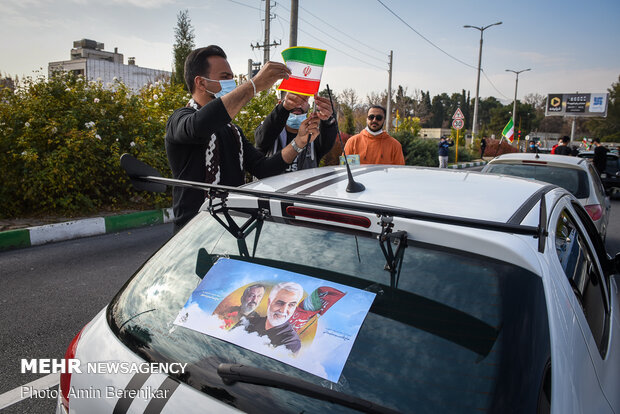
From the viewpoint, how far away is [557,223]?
5.02ft

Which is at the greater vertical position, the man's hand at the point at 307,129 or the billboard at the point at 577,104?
the billboard at the point at 577,104

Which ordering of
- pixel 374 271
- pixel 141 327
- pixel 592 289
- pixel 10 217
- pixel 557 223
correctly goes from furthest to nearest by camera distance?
pixel 10 217 → pixel 592 289 → pixel 557 223 → pixel 141 327 → pixel 374 271

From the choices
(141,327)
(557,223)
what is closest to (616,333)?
(557,223)

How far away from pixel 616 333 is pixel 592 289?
22cm

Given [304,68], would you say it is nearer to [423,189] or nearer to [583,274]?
[423,189]

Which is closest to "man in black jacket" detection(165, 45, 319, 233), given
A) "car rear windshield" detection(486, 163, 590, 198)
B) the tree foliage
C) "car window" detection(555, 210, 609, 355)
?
"car window" detection(555, 210, 609, 355)

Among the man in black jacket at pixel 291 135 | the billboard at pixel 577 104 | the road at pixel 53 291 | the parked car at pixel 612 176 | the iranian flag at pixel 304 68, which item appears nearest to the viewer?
the iranian flag at pixel 304 68

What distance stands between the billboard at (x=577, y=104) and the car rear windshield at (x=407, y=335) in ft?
246

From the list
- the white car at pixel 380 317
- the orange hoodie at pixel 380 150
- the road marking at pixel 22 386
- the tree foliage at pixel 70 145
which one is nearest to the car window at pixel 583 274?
the white car at pixel 380 317

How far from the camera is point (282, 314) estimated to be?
1233mm

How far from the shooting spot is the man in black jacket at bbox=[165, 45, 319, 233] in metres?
2.07

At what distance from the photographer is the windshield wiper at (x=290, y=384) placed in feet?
3.32

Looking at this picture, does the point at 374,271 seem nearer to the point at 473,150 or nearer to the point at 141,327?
the point at 141,327

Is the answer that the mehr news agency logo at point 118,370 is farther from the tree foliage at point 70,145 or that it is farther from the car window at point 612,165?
the car window at point 612,165
